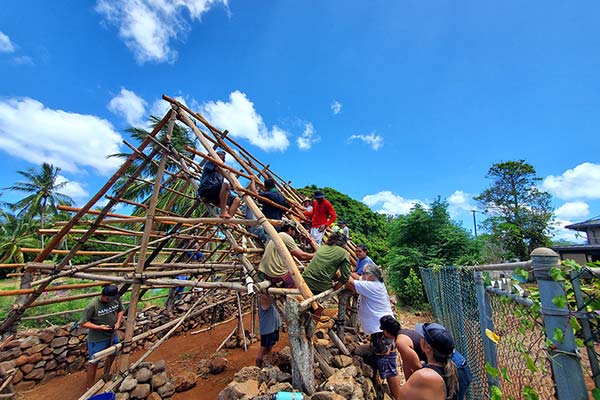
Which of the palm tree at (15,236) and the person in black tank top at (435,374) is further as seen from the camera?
the palm tree at (15,236)

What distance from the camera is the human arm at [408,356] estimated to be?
267 cm

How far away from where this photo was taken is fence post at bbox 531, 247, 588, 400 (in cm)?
116

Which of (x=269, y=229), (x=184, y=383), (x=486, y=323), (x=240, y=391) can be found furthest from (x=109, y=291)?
(x=486, y=323)

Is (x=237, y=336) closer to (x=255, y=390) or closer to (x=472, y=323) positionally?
(x=255, y=390)

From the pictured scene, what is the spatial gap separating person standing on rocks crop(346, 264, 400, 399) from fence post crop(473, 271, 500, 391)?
1363mm

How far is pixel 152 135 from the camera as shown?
4.47 m

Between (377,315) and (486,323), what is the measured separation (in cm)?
157

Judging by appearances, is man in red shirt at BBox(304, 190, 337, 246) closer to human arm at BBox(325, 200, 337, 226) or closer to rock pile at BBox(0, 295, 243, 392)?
human arm at BBox(325, 200, 337, 226)

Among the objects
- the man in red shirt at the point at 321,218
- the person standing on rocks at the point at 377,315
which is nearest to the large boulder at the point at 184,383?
the person standing on rocks at the point at 377,315

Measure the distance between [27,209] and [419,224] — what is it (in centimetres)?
3691

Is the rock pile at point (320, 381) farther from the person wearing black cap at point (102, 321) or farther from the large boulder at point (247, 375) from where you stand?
the person wearing black cap at point (102, 321)

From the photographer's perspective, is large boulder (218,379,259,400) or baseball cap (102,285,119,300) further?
baseball cap (102,285,119,300)

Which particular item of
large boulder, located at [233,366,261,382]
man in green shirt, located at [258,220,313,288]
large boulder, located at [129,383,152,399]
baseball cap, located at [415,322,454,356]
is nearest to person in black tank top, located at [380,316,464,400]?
baseball cap, located at [415,322,454,356]

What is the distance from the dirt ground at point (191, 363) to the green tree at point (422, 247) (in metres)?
2.60
